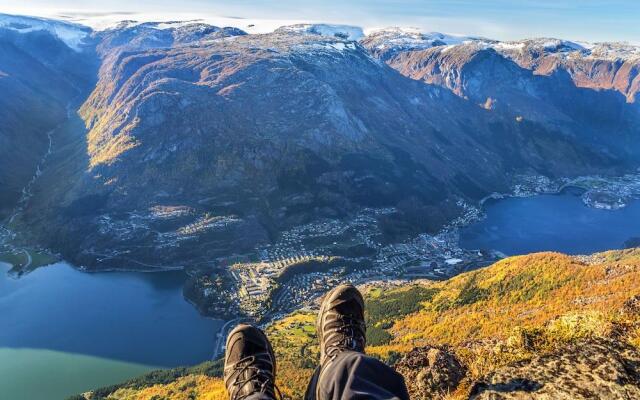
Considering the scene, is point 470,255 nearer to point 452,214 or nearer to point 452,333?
point 452,214

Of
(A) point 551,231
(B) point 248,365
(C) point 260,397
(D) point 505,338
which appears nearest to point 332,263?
(A) point 551,231

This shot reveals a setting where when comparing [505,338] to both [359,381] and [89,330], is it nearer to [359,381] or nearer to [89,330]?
[359,381]

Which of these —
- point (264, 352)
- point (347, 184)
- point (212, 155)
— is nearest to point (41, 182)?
point (212, 155)

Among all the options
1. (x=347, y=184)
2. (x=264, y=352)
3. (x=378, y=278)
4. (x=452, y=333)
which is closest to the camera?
(x=264, y=352)

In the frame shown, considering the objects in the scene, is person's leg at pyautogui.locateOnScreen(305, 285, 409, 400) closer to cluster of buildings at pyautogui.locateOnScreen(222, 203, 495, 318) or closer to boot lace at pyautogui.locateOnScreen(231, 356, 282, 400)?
boot lace at pyautogui.locateOnScreen(231, 356, 282, 400)

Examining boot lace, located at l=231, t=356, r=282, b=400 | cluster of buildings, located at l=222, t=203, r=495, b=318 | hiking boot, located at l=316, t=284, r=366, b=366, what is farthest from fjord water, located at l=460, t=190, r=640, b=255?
boot lace, located at l=231, t=356, r=282, b=400

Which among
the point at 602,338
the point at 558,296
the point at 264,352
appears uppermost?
the point at 602,338
